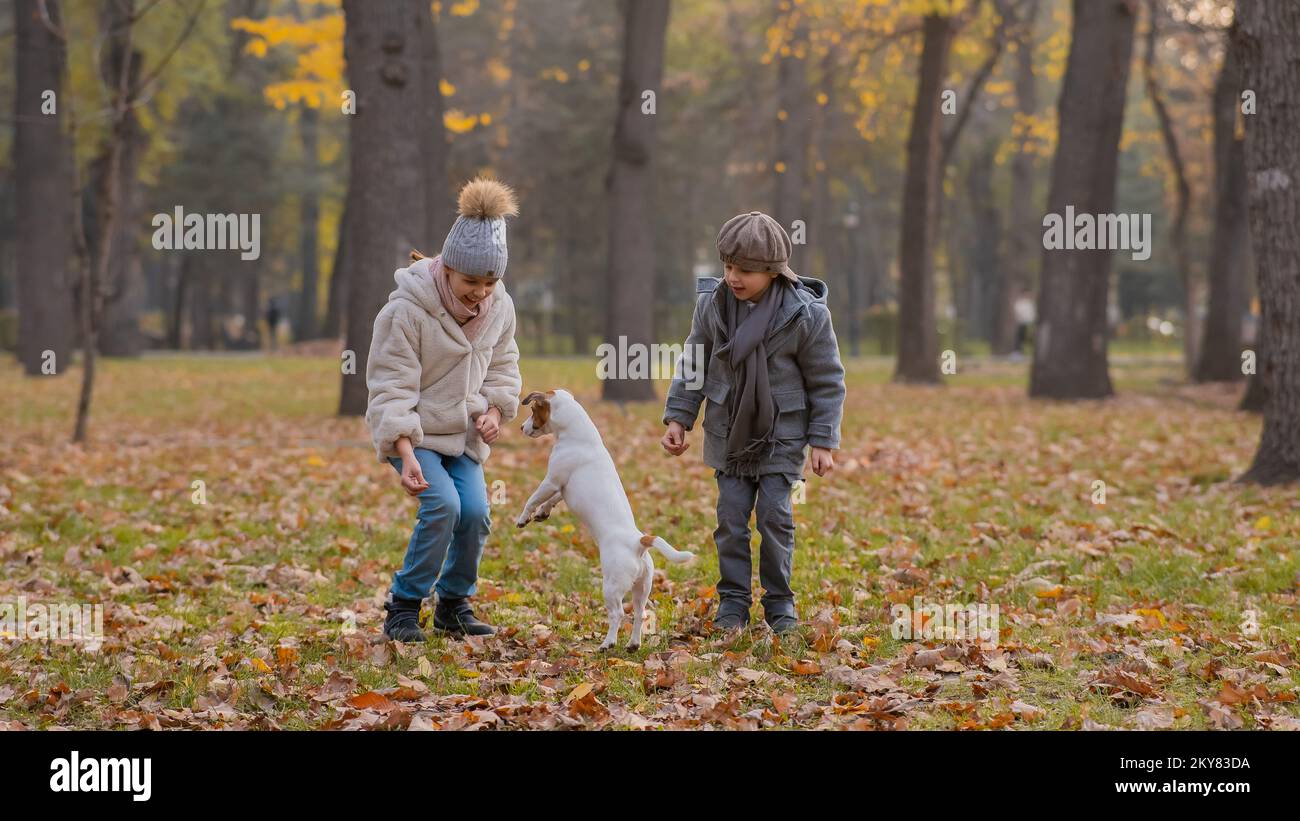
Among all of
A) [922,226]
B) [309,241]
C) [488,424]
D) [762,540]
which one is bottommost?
[762,540]

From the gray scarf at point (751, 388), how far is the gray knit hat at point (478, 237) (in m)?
1.06

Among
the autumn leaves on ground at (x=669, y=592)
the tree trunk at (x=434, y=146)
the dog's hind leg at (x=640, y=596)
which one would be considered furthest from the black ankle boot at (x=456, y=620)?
the tree trunk at (x=434, y=146)

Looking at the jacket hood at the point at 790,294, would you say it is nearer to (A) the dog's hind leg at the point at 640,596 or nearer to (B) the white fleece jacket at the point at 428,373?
(B) the white fleece jacket at the point at 428,373

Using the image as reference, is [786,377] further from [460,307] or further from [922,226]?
[922,226]

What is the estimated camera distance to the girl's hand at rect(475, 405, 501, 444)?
566 centimetres

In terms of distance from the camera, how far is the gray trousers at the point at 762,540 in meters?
5.80

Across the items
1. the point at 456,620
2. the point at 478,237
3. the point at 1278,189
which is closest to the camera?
the point at 478,237

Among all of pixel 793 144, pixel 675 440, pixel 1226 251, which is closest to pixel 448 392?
pixel 675 440

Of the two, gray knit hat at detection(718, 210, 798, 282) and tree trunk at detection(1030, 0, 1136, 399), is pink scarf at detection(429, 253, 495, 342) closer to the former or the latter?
gray knit hat at detection(718, 210, 798, 282)

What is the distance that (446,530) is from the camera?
5598 millimetres

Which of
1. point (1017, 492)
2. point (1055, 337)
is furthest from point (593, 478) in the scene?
point (1055, 337)

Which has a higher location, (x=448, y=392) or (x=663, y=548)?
(x=448, y=392)

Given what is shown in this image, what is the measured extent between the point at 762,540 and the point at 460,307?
1641 mm

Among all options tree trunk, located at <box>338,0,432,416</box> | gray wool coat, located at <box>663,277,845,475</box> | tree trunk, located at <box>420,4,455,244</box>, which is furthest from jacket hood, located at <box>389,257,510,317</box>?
tree trunk, located at <box>420,4,455,244</box>
